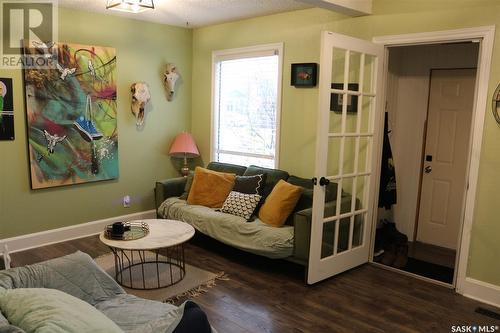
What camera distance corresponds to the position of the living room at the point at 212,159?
302cm

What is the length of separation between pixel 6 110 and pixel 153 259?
6.46 ft

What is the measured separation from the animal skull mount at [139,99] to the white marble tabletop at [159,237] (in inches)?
65.9

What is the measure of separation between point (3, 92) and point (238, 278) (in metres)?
2.77

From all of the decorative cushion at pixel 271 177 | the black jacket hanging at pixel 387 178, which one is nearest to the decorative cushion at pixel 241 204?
the decorative cushion at pixel 271 177

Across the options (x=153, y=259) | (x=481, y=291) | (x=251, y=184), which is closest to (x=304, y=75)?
(x=251, y=184)

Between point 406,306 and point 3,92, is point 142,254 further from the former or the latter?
point 406,306

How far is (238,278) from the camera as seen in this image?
3523 mm

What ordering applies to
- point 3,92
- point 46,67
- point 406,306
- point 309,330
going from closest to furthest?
point 309,330 → point 406,306 → point 3,92 → point 46,67

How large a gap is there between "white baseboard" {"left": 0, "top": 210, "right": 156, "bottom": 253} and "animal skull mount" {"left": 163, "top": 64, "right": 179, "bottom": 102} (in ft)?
5.30

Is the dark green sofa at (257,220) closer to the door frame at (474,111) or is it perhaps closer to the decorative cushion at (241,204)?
the decorative cushion at (241,204)

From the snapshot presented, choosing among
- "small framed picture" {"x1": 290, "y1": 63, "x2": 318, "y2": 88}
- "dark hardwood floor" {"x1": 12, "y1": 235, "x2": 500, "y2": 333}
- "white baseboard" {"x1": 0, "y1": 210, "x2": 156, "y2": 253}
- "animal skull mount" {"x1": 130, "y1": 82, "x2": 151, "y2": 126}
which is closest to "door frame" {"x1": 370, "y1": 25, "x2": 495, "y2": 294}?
"dark hardwood floor" {"x1": 12, "y1": 235, "x2": 500, "y2": 333}

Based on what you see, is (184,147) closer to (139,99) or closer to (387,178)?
Answer: (139,99)

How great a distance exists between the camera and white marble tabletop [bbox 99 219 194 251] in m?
3.00

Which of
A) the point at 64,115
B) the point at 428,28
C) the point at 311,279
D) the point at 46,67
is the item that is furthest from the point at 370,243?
the point at 46,67
